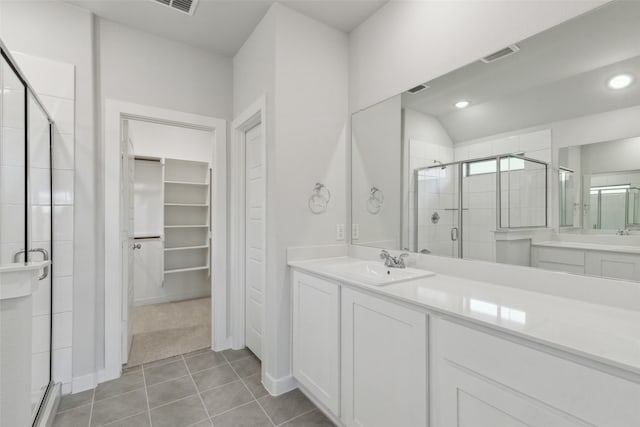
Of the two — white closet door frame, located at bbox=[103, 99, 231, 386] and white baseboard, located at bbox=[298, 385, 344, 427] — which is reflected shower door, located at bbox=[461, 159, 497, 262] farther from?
white closet door frame, located at bbox=[103, 99, 231, 386]

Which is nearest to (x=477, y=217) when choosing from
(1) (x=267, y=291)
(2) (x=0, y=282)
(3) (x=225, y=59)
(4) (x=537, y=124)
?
(4) (x=537, y=124)

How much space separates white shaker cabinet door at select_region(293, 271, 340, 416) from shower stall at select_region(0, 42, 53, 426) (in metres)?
1.29

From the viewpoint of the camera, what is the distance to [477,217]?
5.30 ft

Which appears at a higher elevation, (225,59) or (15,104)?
(225,59)

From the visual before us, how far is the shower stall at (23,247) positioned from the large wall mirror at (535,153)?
194cm

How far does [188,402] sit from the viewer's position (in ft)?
6.38

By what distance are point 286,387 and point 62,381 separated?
1.54 meters

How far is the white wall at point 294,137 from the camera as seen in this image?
2.05 metres

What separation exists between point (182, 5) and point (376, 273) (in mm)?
2333

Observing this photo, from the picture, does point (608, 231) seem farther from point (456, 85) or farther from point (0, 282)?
point (0, 282)

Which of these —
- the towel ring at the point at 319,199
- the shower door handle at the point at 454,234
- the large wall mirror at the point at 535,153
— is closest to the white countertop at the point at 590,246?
the large wall mirror at the point at 535,153

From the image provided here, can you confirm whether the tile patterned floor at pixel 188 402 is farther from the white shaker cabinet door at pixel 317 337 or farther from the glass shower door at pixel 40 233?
the glass shower door at pixel 40 233

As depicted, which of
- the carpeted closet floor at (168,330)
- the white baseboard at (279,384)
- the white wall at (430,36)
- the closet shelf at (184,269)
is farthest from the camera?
the closet shelf at (184,269)

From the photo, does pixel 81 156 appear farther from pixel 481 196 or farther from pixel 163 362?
pixel 481 196
